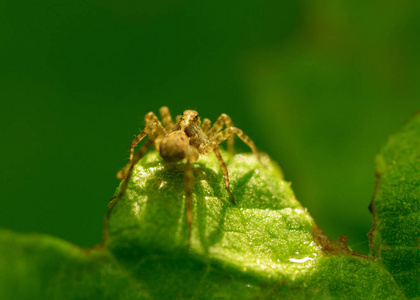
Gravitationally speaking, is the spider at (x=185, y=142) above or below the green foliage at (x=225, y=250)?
Result: above

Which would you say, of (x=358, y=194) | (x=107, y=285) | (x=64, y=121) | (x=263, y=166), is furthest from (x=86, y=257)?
(x=358, y=194)

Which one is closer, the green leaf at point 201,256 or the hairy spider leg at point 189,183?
the green leaf at point 201,256

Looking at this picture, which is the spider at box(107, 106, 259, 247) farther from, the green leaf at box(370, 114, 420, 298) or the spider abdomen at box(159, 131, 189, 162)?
the green leaf at box(370, 114, 420, 298)

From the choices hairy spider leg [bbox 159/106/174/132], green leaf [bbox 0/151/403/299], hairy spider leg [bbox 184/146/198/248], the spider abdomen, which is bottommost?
green leaf [bbox 0/151/403/299]

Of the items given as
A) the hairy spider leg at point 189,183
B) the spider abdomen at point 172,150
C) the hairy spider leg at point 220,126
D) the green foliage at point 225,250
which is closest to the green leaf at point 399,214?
the green foliage at point 225,250

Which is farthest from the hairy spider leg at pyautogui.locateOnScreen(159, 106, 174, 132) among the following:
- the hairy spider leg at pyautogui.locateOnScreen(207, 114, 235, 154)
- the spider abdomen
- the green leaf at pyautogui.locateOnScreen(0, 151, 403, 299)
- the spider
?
the green leaf at pyautogui.locateOnScreen(0, 151, 403, 299)

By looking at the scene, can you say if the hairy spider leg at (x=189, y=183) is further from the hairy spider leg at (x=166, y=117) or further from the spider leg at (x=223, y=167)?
the hairy spider leg at (x=166, y=117)

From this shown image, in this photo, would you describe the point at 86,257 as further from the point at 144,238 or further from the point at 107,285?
the point at 144,238
